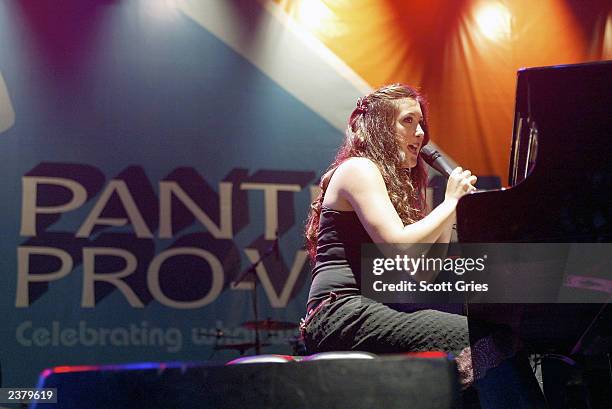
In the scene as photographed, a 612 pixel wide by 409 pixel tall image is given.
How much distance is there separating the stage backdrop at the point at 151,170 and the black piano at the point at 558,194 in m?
2.50

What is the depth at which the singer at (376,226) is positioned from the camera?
1.71 m

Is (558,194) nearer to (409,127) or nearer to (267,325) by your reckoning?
(409,127)

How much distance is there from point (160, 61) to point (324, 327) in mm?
2674

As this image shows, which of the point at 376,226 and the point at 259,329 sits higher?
the point at 376,226

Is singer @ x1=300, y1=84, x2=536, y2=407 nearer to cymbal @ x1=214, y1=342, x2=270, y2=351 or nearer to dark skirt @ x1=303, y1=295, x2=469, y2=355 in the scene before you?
dark skirt @ x1=303, y1=295, x2=469, y2=355

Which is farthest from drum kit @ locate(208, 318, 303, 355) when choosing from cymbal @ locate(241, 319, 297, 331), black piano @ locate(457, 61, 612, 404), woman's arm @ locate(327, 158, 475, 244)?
black piano @ locate(457, 61, 612, 404)

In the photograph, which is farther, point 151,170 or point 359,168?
point 151,170

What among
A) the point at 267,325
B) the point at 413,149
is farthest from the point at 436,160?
the point at 267,325

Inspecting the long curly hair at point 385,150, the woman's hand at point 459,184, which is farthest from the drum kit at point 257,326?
the woman's hand at point 459,184

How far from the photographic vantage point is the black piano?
1.50 metres

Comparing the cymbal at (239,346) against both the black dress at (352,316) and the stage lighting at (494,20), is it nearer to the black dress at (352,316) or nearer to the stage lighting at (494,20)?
the black dress at (352,316)

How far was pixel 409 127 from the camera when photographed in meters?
2.13

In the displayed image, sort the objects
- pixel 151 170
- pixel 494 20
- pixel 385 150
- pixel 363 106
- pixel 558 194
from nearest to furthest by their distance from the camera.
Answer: pixel 558 194 → pixel 385 150 → pixel 363 106 → pixel 151 170 → pixel 494 20

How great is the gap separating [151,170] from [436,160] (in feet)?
7.34
